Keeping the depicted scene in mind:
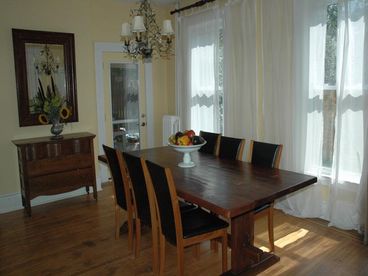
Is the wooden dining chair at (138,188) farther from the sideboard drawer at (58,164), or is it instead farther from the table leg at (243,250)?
the sideboard drawer at (58,164)

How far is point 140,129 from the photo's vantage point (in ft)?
18.1

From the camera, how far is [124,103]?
530 centimetres

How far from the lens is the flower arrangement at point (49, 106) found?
4168 millimetres

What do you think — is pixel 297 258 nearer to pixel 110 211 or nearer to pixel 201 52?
pixel 110 211

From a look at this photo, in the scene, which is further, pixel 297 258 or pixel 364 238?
pixel 364 238

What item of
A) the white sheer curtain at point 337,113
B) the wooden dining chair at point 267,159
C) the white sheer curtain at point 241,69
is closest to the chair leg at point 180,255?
the wooden dining chair at point 267,159

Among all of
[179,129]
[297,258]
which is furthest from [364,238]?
[179,129]

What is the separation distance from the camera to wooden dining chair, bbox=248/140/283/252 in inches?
113

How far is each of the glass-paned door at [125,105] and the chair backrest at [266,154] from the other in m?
2.71

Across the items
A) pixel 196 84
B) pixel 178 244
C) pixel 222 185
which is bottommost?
pixel 178 244

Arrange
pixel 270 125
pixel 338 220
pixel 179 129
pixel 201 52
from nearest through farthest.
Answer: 1. pixel 338 220
2. pixel 270 125
3. pixel 201 52
4. pixel 179 129

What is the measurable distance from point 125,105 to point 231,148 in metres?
2.44

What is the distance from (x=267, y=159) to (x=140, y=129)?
2.93 meters

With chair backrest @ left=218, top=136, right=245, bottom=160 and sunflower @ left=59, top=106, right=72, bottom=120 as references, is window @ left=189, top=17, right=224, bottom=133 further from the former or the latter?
sunflower @ left=59, top=106, right=72, bottom=120
